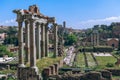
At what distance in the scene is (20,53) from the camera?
923 inches

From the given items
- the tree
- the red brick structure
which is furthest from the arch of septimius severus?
the tree

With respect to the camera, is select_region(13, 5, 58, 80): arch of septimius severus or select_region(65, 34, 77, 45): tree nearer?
select_region(13, 5, 58, 80): arch of septimius severus

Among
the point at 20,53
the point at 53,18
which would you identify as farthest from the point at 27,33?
the point at 53,18

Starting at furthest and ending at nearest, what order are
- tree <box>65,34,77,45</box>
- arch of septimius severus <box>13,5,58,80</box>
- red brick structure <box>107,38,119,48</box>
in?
tree <box>65,34,77,45</box> → red brick structure <box>107,38,119,48</box> → arch of septimius severus <box>13,5,58,80</box>

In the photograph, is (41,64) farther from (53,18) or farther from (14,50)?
(14,50)

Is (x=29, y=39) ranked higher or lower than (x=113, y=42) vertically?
higher

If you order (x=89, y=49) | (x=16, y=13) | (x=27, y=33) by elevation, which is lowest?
(x=89, y=49)

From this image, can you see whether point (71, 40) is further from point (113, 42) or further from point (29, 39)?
point (29, 39)

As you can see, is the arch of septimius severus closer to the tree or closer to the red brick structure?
the red brick structure

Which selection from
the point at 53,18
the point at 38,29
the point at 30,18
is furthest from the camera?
the point at 53,18

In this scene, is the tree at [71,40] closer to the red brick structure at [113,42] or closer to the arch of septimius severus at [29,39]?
the red brick structure at [113,42]

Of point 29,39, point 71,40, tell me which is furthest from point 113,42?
point 29,39

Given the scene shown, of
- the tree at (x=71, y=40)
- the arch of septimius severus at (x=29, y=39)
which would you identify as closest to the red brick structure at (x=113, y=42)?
the tree at (x=71, y=40)

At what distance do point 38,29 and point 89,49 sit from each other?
1775 inches
